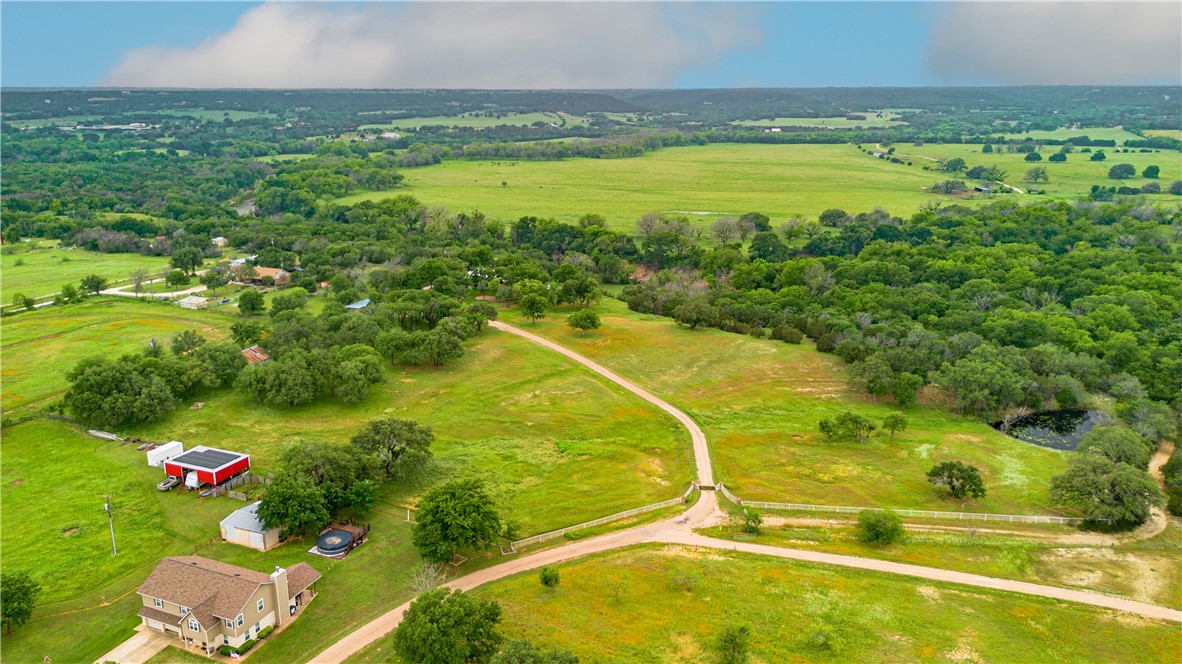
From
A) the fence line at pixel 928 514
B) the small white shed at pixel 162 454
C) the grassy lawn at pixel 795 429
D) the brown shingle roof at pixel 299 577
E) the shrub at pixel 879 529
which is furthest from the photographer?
the small white shed at pixel 162 454

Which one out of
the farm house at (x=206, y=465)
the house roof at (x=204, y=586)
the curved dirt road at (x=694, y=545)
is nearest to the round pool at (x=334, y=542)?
the house roof at (x=204, y=586)

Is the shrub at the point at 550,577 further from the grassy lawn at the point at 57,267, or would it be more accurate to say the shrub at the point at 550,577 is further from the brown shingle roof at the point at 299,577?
the grassy lawn at the point at 57,267

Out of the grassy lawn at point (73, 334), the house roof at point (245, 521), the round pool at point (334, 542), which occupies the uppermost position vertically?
the grassy lawn at point (73, 334)

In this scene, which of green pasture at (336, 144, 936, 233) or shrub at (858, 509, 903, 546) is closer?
shrub at (858, 509, 903, 546)

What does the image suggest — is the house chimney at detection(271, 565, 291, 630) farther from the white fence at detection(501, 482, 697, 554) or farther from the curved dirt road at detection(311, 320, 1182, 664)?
the white fence at detection(501, 482, 697, 554)

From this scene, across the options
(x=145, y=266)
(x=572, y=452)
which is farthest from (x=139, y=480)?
(x=145, y=266)

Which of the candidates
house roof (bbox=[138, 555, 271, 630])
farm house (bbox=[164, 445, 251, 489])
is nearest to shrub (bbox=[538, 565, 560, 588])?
house roof (bbox=[138, 555, 271, 630])

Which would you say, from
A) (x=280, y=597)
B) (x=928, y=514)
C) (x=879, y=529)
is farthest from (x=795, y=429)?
(x=280, y=597)

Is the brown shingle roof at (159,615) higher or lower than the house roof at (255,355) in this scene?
lower
